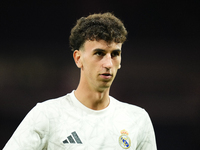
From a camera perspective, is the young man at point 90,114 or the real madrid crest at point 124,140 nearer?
the young man at point 90,114

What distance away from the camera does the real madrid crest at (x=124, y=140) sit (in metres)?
1.83

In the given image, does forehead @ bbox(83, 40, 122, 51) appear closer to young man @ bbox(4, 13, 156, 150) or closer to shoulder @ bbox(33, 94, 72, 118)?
young man @ bbox(4, 13, 156, 150)

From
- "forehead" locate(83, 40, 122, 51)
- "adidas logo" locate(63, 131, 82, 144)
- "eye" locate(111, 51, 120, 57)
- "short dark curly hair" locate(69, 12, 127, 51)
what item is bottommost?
"adidas logo" locate(63, 131, 82, 144)

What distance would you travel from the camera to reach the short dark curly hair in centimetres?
178

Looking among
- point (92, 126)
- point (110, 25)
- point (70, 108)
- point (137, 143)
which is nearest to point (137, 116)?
point (137, 143)

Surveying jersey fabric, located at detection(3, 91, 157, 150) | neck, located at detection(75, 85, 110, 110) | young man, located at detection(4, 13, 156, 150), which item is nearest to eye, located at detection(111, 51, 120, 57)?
young man, located at detection(4, 13, 156, 150)

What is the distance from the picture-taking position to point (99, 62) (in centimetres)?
175

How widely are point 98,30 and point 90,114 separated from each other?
570mm

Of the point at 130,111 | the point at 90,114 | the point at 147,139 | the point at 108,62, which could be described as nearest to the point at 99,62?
the point at 108,62

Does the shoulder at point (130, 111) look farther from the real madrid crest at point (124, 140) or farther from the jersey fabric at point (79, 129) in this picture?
the real madrid crest at point (124, 140)

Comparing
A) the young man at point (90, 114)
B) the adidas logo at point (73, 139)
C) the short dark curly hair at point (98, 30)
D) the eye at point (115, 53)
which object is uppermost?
the short dark curly hair at point (98, 30)

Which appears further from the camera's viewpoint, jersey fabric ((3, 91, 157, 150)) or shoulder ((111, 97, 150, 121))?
shoulder ((111, 97, 150, 121))

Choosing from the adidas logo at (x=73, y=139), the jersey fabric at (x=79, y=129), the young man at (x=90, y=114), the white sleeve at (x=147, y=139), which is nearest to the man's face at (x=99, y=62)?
the young man at (x=90, y=114)

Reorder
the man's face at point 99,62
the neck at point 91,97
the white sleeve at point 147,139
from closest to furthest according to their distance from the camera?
1. the man's face at point 99,62
2. the neck at point 91,97
3. the white sleeve at point 147,139
